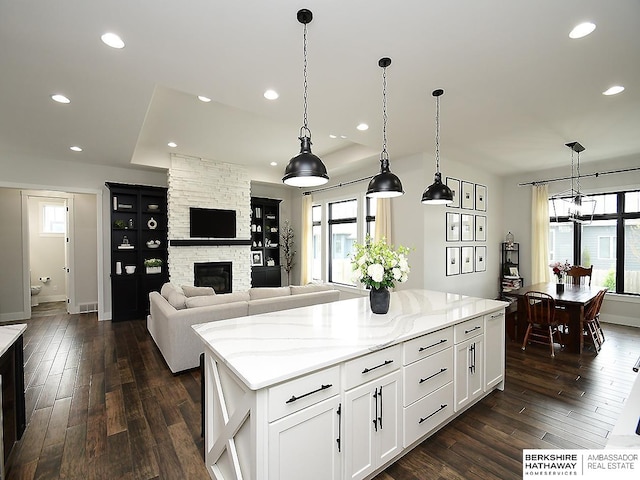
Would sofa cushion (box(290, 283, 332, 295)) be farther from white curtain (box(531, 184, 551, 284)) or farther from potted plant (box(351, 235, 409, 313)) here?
white curtain (box(531, 184, 551, 284))

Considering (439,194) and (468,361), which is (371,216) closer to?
(439,194)

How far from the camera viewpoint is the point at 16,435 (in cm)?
210

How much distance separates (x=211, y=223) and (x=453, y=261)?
490cm

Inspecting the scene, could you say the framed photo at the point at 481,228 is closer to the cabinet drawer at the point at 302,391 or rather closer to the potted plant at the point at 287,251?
the potted plant at the point at 287,251

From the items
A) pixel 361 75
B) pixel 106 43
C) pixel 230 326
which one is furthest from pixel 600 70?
pixel 106 43

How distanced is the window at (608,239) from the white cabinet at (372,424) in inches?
205

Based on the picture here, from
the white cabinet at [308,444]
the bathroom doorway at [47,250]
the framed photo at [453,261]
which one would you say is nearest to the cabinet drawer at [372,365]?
the white cabinet at [308,444]

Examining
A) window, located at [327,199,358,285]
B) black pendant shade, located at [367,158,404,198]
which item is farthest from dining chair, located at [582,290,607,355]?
window, located at [327,199,358,285]

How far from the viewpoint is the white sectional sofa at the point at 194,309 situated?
332 centimetres

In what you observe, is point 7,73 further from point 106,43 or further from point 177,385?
point 177,385

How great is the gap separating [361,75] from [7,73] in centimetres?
311

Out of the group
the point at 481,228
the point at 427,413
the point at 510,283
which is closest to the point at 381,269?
the point at 427,413

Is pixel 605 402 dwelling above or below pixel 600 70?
below

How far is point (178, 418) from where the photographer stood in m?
2.54
